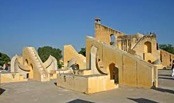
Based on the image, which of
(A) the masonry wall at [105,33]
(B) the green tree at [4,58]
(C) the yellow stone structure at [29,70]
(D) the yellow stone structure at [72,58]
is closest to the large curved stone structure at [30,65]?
(C) the yellow stone structure at [29,70]

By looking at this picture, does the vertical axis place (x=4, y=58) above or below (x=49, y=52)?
below

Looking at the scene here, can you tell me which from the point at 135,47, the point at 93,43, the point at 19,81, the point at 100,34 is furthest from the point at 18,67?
the point at 135,47

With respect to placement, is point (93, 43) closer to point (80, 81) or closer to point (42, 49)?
point (80, 81)

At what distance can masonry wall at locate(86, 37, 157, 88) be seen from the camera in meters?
16.1

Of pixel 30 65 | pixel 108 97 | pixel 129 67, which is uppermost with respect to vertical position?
pixel 30 65

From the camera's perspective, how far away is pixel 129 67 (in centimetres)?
1719

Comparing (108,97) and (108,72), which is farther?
(108,72)

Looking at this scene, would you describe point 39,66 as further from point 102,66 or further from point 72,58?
point 72,58

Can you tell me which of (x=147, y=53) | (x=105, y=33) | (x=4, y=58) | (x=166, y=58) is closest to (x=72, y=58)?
(x=105, y=33)

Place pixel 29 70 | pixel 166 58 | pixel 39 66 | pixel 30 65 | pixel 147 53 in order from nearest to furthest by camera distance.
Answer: pixel 39 66, pixel 30 65, pixel 29 70, pixel 147 53, pixel 166 58

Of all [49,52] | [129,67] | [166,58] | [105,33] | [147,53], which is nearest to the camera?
[129,67]

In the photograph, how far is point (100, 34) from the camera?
31.7 metres

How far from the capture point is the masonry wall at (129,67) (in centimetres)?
1609

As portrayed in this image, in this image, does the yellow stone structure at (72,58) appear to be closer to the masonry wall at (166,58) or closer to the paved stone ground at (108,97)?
the masonry wall at (166,58)
